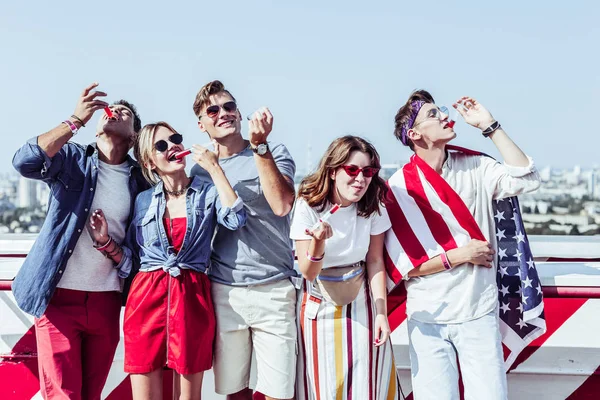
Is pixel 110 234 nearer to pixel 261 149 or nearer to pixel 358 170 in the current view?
pixel 261 149

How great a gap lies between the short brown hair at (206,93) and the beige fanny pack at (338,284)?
0.99 meters

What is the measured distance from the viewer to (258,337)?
2.90 meters

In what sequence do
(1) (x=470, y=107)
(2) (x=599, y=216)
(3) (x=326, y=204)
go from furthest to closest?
1. (2) (x=599, y=216)
2. (1) (x=470, y=107)
3. (3) (x=326, y=204)

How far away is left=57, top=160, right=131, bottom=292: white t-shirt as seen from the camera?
2932 mm

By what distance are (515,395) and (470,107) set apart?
1.44 m

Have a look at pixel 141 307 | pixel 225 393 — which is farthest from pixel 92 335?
pixel 225 393

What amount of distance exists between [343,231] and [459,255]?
53 cm

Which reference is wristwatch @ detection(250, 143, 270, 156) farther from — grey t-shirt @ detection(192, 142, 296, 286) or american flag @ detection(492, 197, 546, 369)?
american flag @ detection(492, 197, 546, 369)

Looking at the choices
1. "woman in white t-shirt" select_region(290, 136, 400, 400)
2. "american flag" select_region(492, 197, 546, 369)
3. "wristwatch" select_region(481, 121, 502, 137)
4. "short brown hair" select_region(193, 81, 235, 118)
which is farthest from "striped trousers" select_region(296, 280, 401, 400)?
"short brown hair" select_region(193, 81, 235, 118)

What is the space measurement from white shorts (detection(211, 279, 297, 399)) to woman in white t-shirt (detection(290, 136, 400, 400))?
85mm

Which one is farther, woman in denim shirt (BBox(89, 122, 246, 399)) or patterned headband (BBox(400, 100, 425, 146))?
patterned headband (BBox(400, 100, 425, 146))

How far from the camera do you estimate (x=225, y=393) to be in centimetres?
287

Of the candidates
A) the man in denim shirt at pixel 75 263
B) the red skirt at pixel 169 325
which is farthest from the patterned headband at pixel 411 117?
the man in denim shirt at pixel 75 263

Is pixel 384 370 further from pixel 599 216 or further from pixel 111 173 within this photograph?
pixel 599 216
